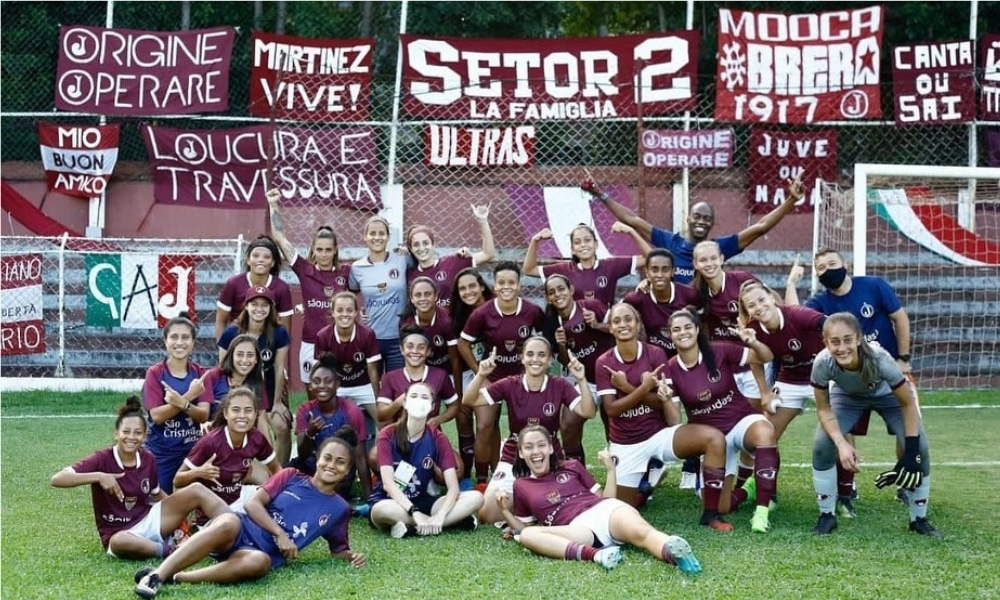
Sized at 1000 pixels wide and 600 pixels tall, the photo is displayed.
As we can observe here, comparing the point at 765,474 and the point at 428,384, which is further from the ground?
the point at 428,384

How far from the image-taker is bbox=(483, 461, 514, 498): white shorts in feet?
21.6

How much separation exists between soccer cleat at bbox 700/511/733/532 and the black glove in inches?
34.5

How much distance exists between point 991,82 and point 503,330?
808 centimetres

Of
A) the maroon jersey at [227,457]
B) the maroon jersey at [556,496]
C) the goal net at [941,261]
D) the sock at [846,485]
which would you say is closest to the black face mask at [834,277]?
the sock at [846,485]

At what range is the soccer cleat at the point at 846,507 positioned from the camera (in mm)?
6719

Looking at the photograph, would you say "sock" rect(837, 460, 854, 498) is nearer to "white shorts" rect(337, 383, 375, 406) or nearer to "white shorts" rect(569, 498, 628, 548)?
"white shorts" rect(569, 498, 628, 548)

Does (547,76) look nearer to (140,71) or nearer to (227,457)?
(140,71)

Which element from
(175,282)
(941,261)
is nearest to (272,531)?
(175,282)

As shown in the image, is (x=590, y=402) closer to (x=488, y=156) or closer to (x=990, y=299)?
(x=488, y=156)

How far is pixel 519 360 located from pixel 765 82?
6.72 m

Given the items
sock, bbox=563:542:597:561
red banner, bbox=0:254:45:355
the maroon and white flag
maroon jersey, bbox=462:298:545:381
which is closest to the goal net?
maroon jersey, bbox=462:298:545:381

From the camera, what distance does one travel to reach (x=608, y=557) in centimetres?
546

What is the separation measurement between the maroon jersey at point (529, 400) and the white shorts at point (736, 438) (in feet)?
2.82

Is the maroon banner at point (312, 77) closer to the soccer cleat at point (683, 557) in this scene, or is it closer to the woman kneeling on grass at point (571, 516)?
the woman kneeling on grass at point (571, 516)
